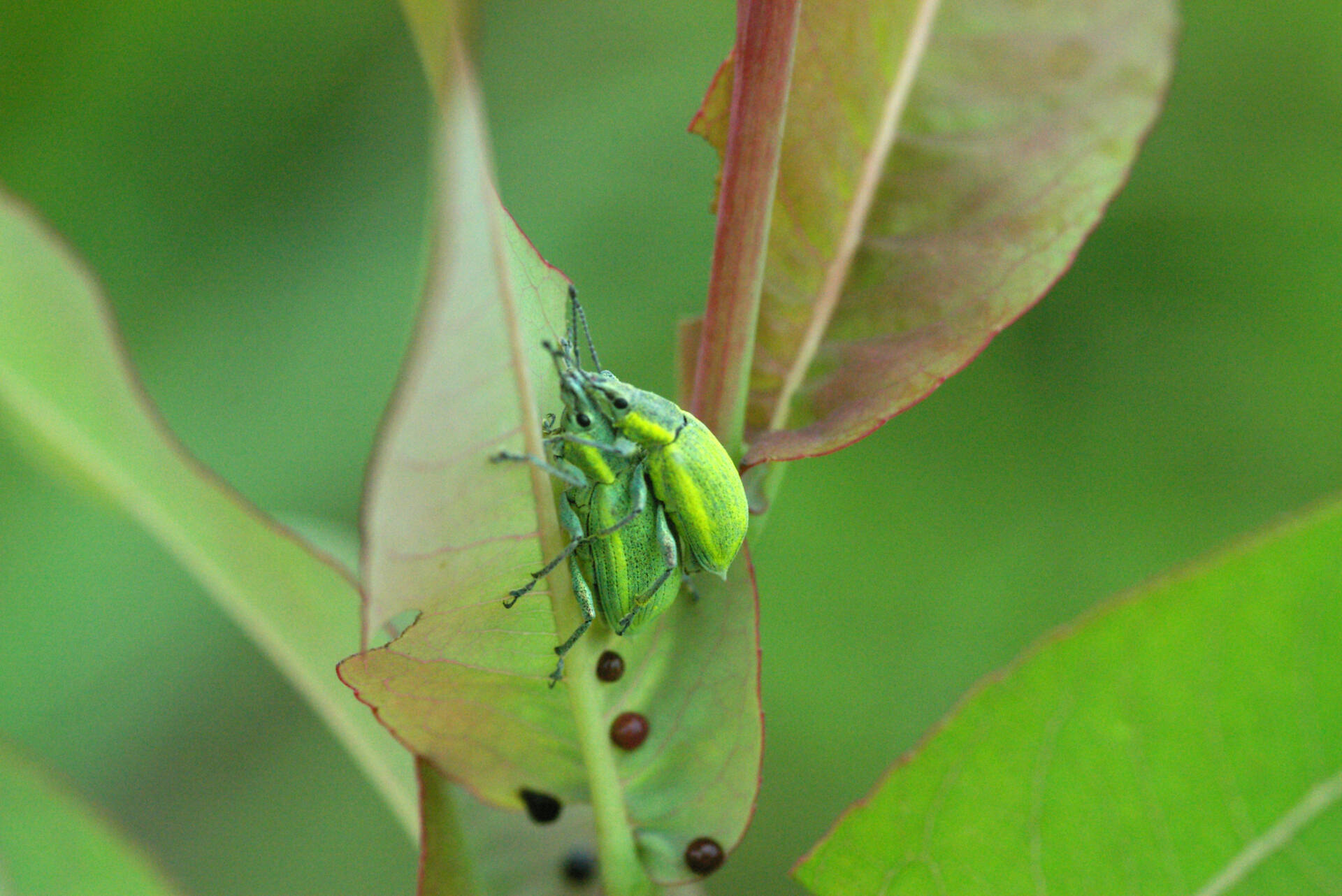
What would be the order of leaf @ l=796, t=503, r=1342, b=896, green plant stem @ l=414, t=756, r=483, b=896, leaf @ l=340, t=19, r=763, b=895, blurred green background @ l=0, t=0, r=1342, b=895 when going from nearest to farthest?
leaf @ l=340, t=19, r=763, b=895, leaf @ l=796, t=503, r=1342, b=896, green plant stem @ l=414, t=756, r=483, b=896, blurred green background @ l=0, t=0, r=1342, b=895

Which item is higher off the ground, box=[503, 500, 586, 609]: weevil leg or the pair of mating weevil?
box=[503, 500, 586, 609]: weevil leg

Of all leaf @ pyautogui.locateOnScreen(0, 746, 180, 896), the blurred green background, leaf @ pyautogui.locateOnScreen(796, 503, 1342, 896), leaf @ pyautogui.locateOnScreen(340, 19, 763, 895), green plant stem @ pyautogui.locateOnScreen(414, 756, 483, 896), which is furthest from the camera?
the blurred green background

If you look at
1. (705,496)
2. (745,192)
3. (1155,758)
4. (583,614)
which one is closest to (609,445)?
(705,496)

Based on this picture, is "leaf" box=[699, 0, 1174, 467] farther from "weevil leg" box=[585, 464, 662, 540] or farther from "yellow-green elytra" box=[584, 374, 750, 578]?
"weevil leg" box=[585, 464, 662, 540]

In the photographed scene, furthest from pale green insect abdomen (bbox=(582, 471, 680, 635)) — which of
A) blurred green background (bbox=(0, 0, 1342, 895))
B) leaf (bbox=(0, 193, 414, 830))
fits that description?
blurred green background (bbox=(0, 0, 1342, 895))

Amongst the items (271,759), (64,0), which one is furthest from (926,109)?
(64,0)

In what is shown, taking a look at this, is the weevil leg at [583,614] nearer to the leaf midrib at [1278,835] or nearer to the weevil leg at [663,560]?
the weevil leg at [663,560]

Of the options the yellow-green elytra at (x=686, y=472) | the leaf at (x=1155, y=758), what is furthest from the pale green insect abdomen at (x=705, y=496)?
the leaf at (x=1155, y=758)

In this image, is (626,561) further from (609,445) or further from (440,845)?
(440,845)
